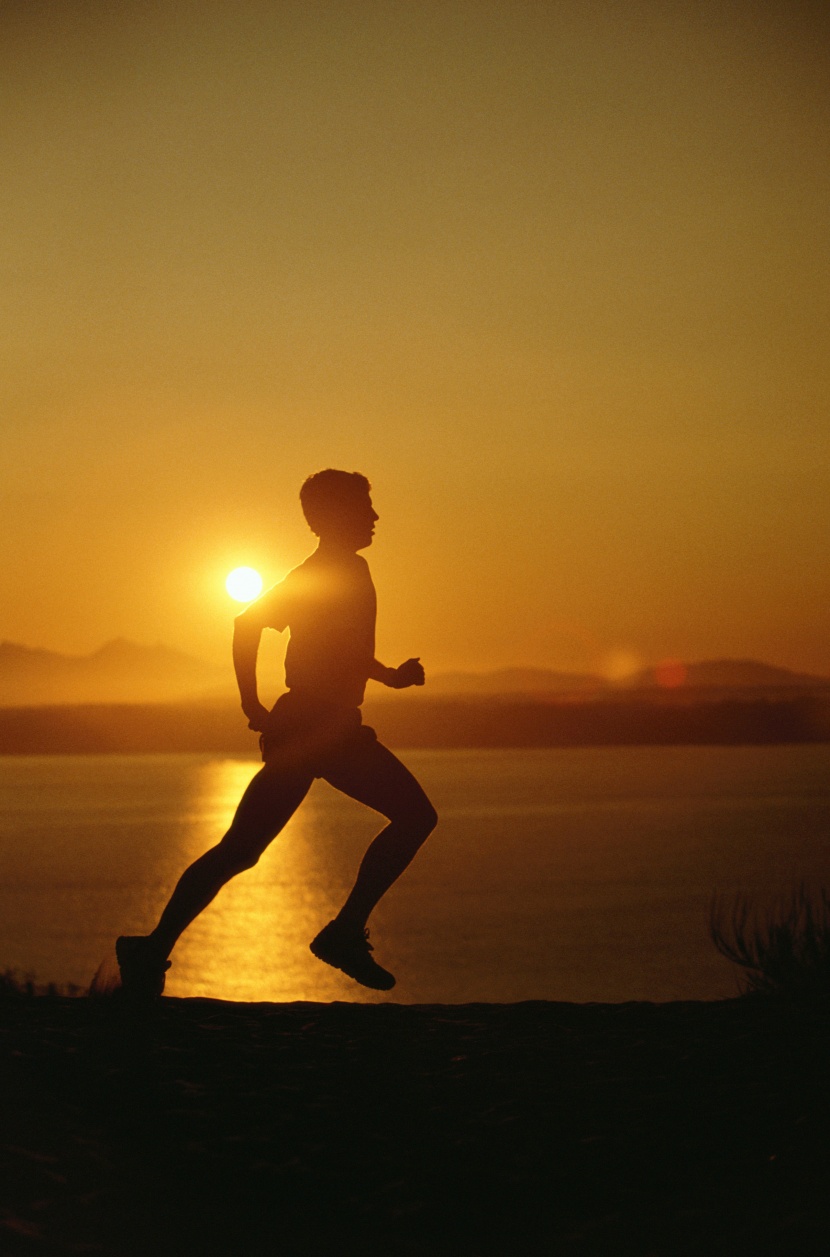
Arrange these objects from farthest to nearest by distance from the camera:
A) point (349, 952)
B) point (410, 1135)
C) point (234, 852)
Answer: point (349, 952) < point (234, 852) < point (410, 1135)

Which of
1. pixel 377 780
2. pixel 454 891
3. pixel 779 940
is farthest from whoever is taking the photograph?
pixel 454 891

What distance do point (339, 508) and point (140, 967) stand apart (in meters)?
1.89

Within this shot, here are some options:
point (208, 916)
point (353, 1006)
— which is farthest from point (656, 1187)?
point (208, 916)

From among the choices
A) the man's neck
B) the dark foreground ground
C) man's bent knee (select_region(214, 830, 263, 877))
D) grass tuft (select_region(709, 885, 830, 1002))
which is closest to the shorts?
man's bent knee (select_region(214, 830, 263, 877))

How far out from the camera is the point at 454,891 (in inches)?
3799

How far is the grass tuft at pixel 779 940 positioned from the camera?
698cm

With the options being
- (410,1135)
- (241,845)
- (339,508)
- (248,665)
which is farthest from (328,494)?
(410,1135)

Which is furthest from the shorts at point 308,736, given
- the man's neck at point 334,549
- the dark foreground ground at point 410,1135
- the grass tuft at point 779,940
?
the grass tuft at point 779,940

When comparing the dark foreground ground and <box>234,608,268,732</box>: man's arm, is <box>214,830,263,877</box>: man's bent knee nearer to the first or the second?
<box>234,608,268,732</box>: man's arm

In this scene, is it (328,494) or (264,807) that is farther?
(328,494)

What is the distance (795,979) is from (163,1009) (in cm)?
285

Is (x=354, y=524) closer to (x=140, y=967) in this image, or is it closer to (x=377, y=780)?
(x=377, y=780)

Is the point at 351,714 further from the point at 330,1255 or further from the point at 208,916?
the point at 208,916

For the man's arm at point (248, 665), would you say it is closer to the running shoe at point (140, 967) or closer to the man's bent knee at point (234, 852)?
the man's bent knee at point (234, 852)
